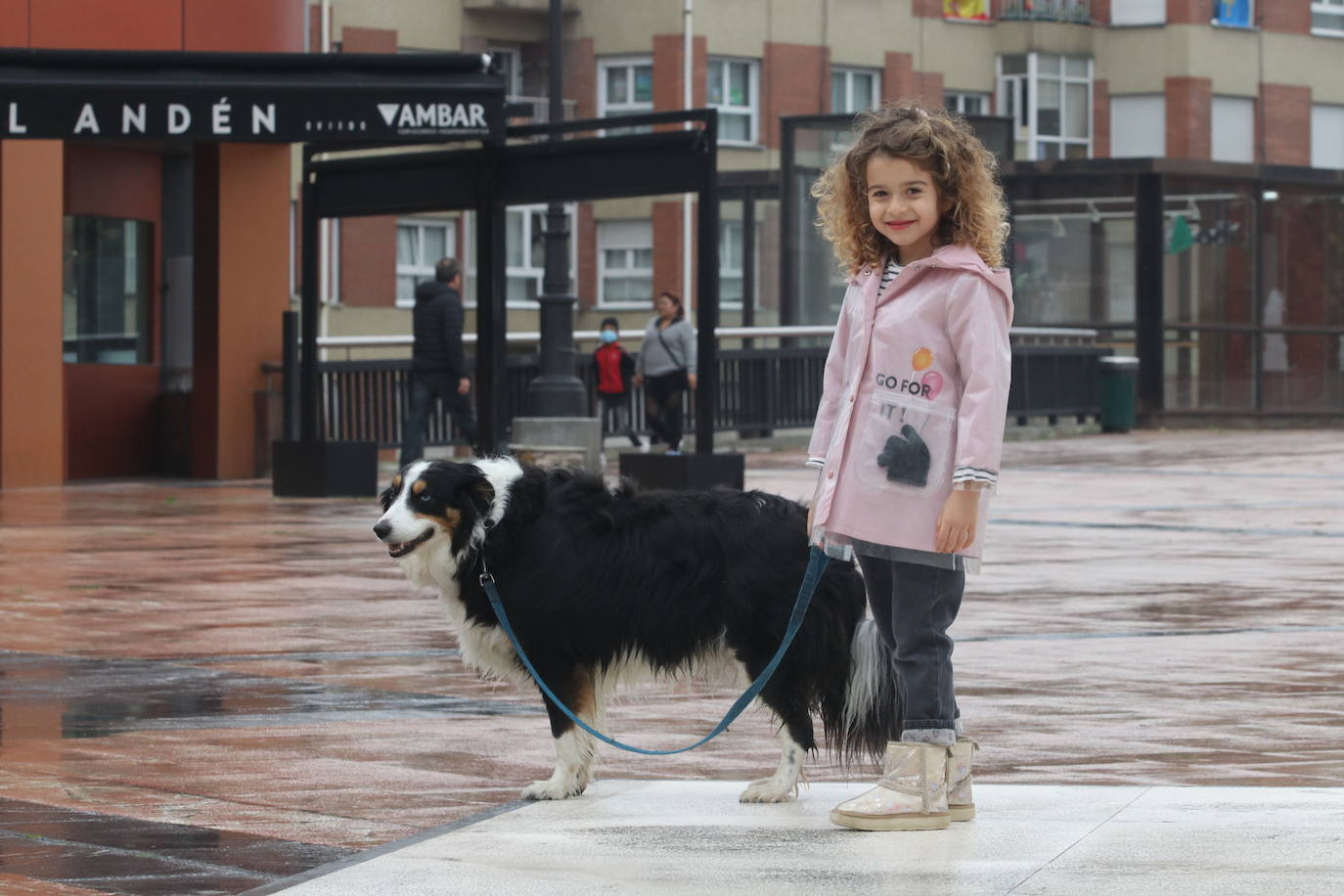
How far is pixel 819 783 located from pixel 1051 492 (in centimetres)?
1506

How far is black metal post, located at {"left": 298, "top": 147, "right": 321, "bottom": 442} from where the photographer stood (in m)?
18.7

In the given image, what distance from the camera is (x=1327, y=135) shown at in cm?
5681

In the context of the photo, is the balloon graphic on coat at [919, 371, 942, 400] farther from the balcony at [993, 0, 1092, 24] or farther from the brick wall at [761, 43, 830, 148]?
the balcony at [993, 0, 1092, 24]

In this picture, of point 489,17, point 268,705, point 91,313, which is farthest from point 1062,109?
point 268,705

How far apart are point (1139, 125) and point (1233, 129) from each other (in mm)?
2246

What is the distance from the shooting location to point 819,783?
6.49 metres

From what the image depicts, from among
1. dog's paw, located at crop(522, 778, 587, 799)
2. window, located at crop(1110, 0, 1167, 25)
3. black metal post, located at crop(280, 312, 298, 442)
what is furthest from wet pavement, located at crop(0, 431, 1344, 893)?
window, located at crop(1110, 0, 1167, 25)

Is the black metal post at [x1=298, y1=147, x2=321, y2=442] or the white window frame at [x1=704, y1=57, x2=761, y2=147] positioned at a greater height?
the white window frame at [x1=704, y1=57, x2=761, y2=147]

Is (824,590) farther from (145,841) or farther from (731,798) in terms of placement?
(145,841)

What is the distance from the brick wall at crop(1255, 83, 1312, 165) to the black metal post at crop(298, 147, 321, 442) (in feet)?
131

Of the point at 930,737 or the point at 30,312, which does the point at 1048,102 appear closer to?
the point at 30,312

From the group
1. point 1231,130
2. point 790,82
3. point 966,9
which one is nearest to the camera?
point 790,82

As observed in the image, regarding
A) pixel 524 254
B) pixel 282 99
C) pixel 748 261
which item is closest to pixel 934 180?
pixel 282 99

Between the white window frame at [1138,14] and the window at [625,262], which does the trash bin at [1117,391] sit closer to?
the window at [625,262]
